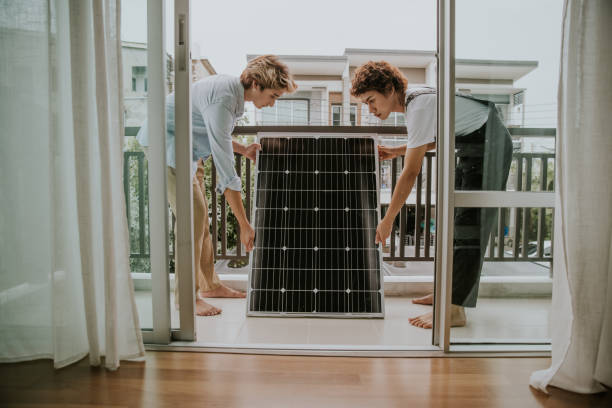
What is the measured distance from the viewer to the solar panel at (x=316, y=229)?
2.16 m

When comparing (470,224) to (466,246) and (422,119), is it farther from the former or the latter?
(422,119)

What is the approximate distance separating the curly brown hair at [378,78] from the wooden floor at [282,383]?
58.0 inches

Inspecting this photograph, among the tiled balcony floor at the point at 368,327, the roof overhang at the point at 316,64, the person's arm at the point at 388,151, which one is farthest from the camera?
the roof overhang at the point at 316,64

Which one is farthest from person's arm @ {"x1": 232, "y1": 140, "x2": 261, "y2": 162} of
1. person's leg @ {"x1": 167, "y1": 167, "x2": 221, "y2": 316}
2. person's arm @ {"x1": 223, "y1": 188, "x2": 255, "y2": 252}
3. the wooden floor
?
the wooden floor

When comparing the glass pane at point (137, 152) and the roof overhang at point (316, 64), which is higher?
the roof overhang at point (316, 64)

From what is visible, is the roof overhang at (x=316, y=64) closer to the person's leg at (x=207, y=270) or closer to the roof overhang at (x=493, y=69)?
the person's leg at (x=207, y=270)

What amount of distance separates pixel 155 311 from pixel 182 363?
288 mm

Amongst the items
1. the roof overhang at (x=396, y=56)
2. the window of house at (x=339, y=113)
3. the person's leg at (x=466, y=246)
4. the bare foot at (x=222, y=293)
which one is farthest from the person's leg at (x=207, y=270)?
the roof overhang at (x=396, y=56)

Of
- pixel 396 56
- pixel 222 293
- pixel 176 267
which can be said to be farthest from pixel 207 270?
pixel 396 56

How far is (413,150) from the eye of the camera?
6.40 ft

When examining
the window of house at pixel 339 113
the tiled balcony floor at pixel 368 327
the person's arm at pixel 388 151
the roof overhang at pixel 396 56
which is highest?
the roof overhang at pixel 396 56

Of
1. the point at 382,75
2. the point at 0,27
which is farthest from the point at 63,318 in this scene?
the point at 382,75

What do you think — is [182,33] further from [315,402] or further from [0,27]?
[315,402]

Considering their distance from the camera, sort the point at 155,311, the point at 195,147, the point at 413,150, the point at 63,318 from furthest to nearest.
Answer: the point at 195,147, the point at 413,150, the point at 155,311, the point at 63,318
